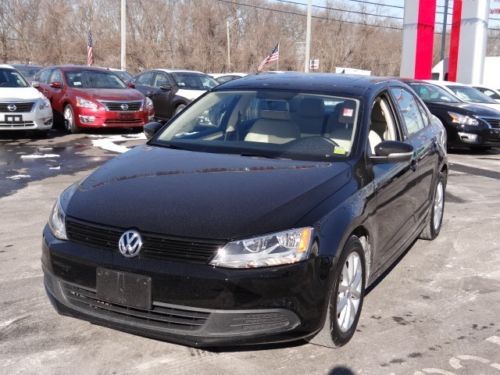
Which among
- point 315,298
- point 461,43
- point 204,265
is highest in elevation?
point 461,43

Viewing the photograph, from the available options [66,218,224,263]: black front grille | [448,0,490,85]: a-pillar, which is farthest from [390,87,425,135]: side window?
[448,0,490,85]: a-pillar

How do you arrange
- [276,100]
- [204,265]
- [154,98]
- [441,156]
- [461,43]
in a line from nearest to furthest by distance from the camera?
1. [204,265]
2. [276,100]
3. [441,156]
4. [154,98]
5. [461,43]

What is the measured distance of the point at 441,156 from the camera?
5.91 m

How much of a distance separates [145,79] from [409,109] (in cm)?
1288

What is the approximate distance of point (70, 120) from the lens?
13539mm

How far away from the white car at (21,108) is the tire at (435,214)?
29.0 feet

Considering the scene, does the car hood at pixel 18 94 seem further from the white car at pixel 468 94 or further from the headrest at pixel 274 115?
the white car at pixel 468 94

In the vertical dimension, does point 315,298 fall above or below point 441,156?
below

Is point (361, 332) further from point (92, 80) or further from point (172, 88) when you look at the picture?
point (172, 88)

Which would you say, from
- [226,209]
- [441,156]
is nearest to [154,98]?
[441,156]

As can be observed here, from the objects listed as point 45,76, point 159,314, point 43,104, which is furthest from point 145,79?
point 159,314

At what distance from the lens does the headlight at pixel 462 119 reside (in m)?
12.4

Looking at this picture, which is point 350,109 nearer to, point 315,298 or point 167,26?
point 315,298

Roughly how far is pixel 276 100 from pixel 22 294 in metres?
2.34
